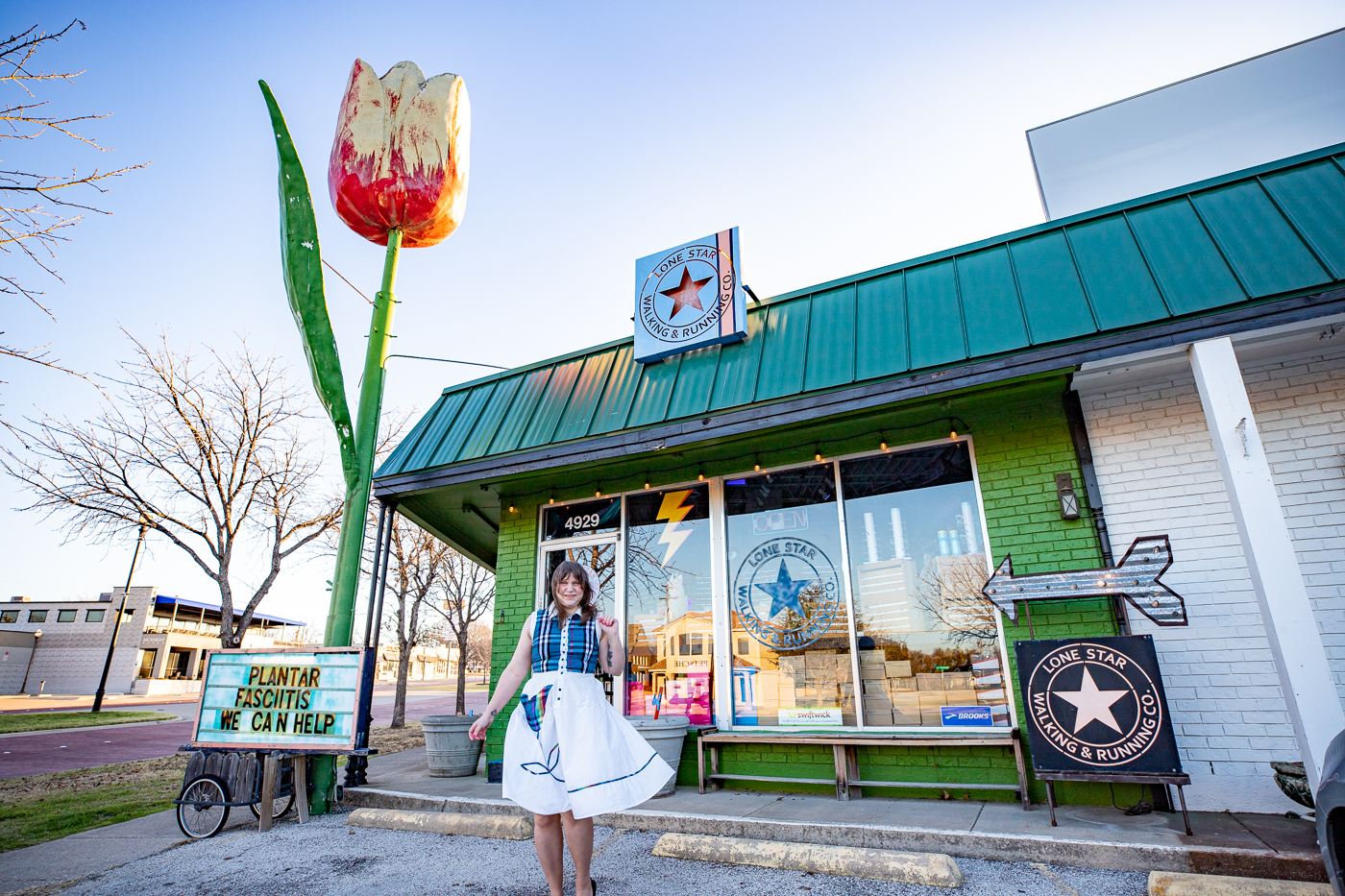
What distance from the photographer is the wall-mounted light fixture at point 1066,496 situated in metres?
5.40

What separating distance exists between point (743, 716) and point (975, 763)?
2069 millimetres

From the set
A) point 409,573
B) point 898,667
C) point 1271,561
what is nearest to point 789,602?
point 898,667

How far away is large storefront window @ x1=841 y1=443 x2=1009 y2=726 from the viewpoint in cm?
570

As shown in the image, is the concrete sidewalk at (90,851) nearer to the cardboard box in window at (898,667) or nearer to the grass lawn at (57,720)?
the cardboard box in window at (898,667)

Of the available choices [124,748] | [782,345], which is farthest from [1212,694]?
[124,748]

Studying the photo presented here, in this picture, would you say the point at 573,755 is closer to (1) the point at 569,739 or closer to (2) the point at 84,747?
(1) the point at 569,739

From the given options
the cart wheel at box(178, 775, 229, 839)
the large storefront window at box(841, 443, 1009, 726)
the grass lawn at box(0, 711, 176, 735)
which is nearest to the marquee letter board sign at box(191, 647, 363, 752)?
the cart wheel at box(178, 775, 229, 839)

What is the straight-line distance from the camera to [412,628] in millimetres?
16594

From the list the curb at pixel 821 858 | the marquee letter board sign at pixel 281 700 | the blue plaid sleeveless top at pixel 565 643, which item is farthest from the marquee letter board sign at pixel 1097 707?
the marquee letter board sign at pixel 281 700

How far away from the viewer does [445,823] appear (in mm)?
5152

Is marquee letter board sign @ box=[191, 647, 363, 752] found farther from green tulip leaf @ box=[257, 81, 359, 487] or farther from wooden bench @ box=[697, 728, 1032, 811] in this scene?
wooden bench @ box=[697, 728, 1032, 811]

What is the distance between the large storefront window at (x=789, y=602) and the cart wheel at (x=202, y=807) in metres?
4.39

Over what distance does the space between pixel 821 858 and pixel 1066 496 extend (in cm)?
345

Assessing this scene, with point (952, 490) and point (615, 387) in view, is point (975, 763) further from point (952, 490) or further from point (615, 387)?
point (615, 387)
